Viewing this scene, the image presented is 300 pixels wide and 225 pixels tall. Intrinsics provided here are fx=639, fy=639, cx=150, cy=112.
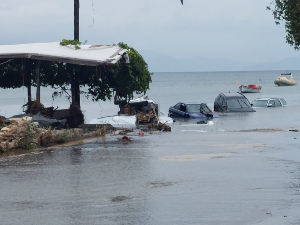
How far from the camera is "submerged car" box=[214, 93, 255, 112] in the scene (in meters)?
46.7

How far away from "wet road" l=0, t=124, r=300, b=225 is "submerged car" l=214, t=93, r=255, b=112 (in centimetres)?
2731

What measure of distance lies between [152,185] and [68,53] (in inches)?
498

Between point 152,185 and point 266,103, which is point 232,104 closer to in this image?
point 266,103

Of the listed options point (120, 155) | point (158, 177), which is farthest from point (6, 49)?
point (158, 177)

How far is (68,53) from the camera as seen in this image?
2381 centimetres

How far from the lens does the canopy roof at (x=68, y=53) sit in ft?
73.3

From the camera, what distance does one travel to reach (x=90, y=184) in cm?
1221

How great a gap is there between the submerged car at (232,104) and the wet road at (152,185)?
27.3 metres

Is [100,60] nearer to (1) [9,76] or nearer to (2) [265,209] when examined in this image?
(1) [9,76]

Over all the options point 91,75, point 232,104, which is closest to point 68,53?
point 91,75

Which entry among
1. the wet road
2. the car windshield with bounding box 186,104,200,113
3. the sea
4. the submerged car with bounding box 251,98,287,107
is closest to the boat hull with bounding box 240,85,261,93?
the submerged car with bounding box 251,98,287,107

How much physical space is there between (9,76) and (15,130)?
962 centimetres

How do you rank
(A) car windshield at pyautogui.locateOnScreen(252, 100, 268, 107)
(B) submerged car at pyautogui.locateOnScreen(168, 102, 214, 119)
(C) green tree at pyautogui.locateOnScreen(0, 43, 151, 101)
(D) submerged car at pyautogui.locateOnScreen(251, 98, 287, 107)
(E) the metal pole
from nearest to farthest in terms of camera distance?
(C) green tree at pyautogui.locateOnScreen(0, 43, 151, 101)
(E) the metal pole
(B) submerged car at pyautogui.locateOnScreen(168, 102, 214, 119)
(A) car windshield at pyautogui.locateOnScreen(252, 100, 268, 107)
(D) submerged car at pyautogui.locateOnScreen(251, 98, 287, 107)

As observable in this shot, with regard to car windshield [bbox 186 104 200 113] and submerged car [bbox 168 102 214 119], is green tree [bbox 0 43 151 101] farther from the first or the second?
car windshield [bbox 186 104 200 113]
